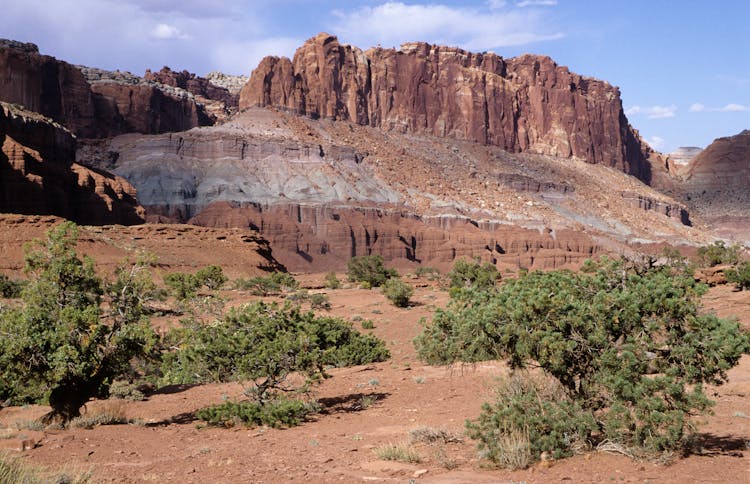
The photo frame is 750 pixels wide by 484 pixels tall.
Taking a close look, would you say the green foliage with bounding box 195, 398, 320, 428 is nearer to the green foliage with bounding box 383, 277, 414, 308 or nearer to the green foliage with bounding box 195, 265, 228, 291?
the green foliage with bounding box 383, 277, 414, 308

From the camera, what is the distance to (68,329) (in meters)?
12.5

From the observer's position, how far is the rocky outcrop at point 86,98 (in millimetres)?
112625

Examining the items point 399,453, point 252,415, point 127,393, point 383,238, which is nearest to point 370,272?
point 383,238

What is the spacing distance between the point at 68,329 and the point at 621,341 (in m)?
9.46

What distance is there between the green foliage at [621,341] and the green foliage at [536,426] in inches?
10.2

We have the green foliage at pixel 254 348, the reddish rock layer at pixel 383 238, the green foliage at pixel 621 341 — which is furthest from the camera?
the reddish rock layer at pixel 383 238

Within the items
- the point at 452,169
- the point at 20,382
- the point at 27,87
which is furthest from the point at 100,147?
the point at 20,382

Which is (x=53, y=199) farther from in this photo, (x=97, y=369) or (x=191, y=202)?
(x=97, y=369)

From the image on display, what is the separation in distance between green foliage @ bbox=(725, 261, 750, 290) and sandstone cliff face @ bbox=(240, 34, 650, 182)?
357ft

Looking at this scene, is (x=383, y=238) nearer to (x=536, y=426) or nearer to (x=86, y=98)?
(x=86, y=98)

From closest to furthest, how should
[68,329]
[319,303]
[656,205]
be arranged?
[68,329] < [319,303] < [656,205]

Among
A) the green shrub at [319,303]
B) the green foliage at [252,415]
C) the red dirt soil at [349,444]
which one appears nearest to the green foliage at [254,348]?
the green foliage at [252,415]

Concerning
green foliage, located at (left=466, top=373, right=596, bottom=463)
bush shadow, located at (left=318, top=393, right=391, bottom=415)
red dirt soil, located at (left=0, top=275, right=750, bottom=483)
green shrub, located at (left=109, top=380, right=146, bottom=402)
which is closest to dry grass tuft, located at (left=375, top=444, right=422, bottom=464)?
red dirt soil, located at (left=0, top=275, right=750, bottom=483)

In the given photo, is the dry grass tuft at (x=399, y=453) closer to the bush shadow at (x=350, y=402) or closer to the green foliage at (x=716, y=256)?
the bush shadow at (x=350, y=402)
